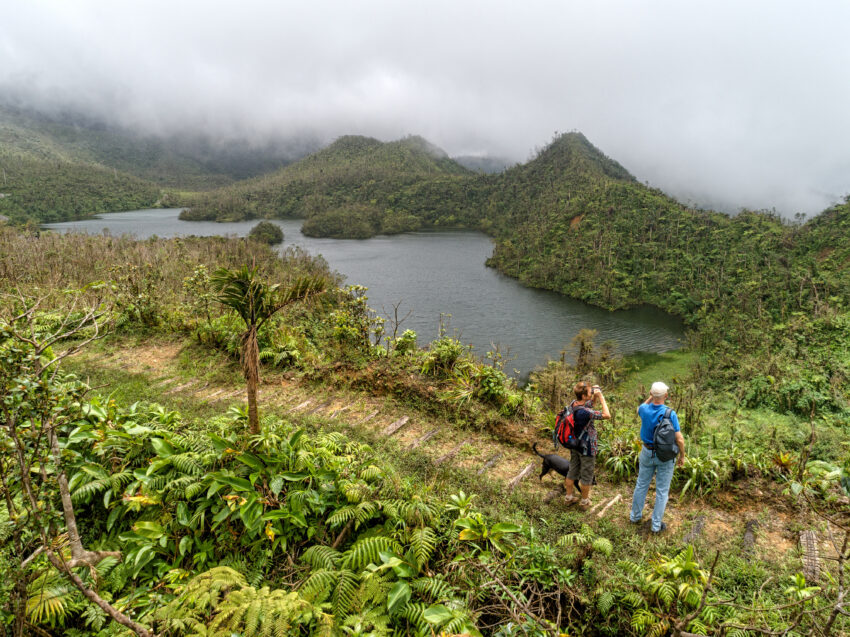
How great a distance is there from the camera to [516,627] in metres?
2.56

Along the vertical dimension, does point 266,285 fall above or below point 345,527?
above

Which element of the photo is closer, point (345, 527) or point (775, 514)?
point (345, 527)

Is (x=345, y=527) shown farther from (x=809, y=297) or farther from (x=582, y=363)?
(x=809, y=297)

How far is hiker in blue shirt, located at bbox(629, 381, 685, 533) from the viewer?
414cm

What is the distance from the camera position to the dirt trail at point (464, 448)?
14.9 ft

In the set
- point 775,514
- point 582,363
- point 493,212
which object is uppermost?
point 493,212

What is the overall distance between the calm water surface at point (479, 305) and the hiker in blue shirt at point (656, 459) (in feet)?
35.8

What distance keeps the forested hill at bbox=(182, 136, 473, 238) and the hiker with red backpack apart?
84.8m

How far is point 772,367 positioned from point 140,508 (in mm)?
22116

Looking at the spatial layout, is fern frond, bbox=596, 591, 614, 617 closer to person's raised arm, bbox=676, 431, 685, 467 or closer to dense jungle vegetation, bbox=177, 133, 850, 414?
person's raised arm, bbox=676, 431, 685, 467

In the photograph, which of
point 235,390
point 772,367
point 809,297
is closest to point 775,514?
point 235,390

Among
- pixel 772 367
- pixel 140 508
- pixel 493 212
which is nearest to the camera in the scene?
pixel 140 508

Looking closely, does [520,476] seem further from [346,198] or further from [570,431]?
[346,198]

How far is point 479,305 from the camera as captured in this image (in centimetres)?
4078
